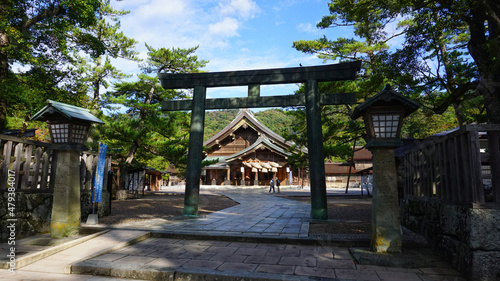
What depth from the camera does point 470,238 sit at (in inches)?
124

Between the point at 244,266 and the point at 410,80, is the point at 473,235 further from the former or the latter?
the point at 410,80

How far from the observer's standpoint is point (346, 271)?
3455 mm

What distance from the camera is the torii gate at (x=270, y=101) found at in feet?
23.7

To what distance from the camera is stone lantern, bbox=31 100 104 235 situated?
4984 mm

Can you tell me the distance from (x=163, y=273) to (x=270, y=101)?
5.91m

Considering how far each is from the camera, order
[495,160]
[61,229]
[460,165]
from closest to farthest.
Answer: [495,160] → [460,165] → [61,229]

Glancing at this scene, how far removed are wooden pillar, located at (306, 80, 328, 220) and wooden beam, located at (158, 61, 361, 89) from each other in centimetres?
35

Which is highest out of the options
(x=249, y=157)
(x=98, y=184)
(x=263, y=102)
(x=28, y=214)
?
(x=263, y=102)

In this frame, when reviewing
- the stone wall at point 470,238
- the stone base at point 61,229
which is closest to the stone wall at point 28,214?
the stone base at point 61,229

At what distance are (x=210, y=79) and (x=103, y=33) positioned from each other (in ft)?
33.8

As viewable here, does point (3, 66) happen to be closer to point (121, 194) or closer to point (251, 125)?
point (121, 194)

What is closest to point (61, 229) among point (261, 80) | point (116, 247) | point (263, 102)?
point (116, 247)

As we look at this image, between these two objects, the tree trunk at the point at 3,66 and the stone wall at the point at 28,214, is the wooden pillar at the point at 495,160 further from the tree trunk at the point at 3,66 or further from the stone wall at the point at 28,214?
the tree trunk at the point at 3,66

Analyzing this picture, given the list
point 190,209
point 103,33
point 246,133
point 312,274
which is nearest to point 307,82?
point 190,209
